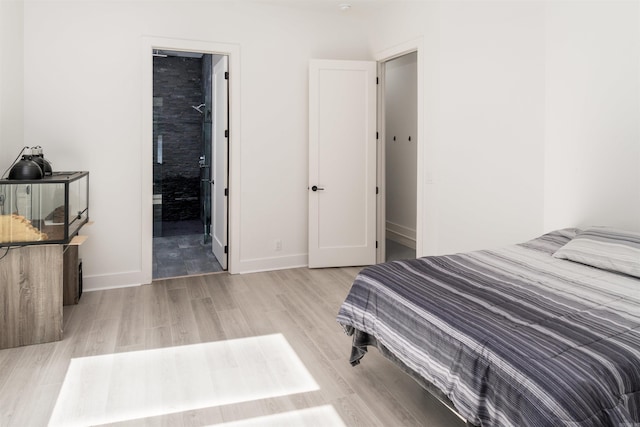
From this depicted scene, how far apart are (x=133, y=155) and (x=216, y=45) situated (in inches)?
53.7

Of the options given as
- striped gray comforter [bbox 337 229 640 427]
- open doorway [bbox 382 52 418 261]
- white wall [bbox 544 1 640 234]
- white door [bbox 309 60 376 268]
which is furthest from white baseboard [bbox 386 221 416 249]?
striped gray comforter [bbox 337 229 640 427]

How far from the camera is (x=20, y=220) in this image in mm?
2807

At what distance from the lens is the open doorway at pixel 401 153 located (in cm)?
596

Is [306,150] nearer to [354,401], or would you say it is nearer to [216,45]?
[216,45]

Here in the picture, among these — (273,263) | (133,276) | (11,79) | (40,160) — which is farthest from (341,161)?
(11,79)

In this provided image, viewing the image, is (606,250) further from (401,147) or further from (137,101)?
(401,147)

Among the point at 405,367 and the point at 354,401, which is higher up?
the point at 405,367

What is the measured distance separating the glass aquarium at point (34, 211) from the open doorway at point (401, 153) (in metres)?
3.76

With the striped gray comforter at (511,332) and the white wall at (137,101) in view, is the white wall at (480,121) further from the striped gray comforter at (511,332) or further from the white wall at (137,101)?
the white wall at (137,101)

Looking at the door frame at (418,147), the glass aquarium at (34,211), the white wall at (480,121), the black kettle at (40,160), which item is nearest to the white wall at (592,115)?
the white wall at (480,121)

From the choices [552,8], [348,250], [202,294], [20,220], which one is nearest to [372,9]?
[552,8]

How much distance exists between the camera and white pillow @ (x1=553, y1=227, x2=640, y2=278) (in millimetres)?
2141

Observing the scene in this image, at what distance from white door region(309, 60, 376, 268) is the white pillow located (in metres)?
2.61

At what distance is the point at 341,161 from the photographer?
482 cm
